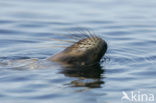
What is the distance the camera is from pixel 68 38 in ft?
35.0

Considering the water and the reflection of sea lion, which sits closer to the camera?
the water

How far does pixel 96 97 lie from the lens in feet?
22.0

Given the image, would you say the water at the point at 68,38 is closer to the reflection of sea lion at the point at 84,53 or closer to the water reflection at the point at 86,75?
the water reflection at the point at 86,75

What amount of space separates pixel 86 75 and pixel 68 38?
2942 millimetres

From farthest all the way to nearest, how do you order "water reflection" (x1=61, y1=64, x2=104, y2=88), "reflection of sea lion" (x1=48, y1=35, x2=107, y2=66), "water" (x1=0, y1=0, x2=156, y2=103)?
"reflection of sea lion" (x1=48, y1=35, x2=107, y2=66)
"water reflection" (x1=61, y1=64, x2=104, y2=88)
"water" (x1=0, y1=0, x2=156, y2=103)

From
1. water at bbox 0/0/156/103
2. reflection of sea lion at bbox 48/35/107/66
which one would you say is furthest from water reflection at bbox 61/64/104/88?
reflection of sea lion at bbox 48/35/107/66

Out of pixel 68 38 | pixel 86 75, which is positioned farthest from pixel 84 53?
pixel 68 38

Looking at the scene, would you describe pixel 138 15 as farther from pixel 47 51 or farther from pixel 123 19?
pixel 47 51

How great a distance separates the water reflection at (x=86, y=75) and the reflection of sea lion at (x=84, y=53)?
11 centimetres

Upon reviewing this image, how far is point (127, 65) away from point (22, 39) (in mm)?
2936

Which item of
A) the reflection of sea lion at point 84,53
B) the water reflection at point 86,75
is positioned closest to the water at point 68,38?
the water reflection at point 86,75

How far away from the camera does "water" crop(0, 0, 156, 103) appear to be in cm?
693

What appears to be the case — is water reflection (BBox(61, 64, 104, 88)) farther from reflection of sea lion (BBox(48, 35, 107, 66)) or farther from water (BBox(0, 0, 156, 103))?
reflection of sea lion (BBox(48, 35, 107, 66))

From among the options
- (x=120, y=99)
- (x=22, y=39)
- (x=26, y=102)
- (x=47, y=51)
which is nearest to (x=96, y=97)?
(x=120, y=99)
